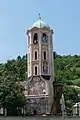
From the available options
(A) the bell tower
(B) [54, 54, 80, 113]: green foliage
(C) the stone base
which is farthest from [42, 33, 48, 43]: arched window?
(B) [54, 54, 80, 113]: green foliage

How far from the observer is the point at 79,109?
49.4 metres

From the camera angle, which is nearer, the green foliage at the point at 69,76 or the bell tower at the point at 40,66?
the bell tower at the point at 40,66

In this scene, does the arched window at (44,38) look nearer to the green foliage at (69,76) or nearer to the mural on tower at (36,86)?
the mural on tower at (36,86)

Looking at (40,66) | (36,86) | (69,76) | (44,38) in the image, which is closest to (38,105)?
(36,86)

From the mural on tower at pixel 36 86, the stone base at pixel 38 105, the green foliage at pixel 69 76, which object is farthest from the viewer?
the green foliage at pixel 69 76

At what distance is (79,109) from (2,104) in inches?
455

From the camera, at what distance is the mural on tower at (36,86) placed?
57250mm

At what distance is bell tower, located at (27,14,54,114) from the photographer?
56.2 metres

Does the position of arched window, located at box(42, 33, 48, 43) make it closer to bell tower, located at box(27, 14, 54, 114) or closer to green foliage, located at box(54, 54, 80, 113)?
bell tower, located at box(27, 14, 54, 114)

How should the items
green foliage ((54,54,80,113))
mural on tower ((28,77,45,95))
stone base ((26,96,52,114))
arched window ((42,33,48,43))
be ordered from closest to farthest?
stone base ((26,96,52,114)), mural on tower ((28,77,45,95)), arched window ((42,33,48,43)), green foliage ((54,54,80,113))

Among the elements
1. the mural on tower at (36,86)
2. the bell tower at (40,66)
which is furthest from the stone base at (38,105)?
the mural on tower at (36,86)

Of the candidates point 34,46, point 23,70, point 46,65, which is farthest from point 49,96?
point 23,70

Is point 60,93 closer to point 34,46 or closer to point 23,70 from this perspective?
point 34,46

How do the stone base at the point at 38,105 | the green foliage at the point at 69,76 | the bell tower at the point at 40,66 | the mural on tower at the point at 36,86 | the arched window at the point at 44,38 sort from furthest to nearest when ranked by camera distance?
the green foliage at the point at 69,76, the arched window at the point at 44,38, the mural on tower at the point at 36,86, the bell tower at the point at 40,66, the stone base at the point at 38,105
